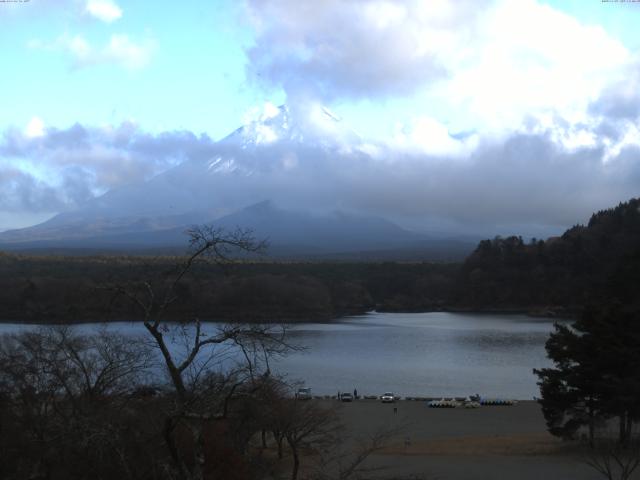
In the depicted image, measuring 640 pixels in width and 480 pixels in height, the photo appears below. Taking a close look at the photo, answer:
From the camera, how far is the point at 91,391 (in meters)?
6.97

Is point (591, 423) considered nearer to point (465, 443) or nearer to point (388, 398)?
point (465, 443)

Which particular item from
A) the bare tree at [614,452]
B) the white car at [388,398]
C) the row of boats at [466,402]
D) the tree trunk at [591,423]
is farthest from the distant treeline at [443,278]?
the bare tree at [614,452]

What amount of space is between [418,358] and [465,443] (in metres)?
14.5

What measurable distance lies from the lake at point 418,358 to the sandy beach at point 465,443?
7.74 ft

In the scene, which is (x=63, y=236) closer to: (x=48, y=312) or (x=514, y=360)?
(x=48, y=312)

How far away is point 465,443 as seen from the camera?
14477 mm

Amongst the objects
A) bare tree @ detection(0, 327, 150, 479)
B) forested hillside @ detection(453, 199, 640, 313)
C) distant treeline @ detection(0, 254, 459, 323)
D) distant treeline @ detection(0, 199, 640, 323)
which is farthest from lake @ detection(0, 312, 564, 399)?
forested hillside @ detection(453, 199, 640, 313)

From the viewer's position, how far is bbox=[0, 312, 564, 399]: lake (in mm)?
22438

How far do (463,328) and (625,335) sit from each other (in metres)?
29.9

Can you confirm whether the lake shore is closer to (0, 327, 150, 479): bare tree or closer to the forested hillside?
(0, 327, 150, 479): bare tree

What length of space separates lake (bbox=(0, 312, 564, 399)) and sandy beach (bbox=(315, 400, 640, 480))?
7.74 feet

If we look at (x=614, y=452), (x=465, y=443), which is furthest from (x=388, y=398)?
(x=614, y=452)

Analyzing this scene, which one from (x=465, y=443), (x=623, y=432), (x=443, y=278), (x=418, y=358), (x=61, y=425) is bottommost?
(x=418, y=358)

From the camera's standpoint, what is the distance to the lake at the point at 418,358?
2244 cm
